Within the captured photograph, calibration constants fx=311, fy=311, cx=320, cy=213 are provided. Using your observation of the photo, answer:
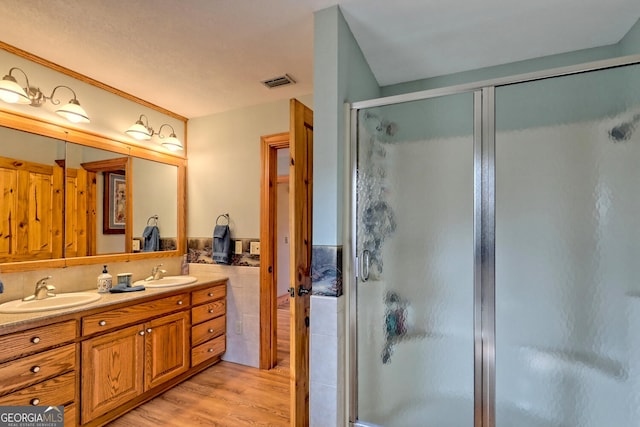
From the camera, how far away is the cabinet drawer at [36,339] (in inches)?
59.3

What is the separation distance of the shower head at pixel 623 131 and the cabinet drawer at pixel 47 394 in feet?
10.2

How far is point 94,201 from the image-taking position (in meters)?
2.38

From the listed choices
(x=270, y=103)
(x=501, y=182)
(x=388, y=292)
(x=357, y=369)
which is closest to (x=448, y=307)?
(x=388, y=292)

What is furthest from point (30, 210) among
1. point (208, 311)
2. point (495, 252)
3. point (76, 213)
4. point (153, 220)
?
point (495, 252)

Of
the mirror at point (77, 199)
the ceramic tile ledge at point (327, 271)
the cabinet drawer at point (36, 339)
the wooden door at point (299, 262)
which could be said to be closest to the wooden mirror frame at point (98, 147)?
the mirror at point (77, 199)

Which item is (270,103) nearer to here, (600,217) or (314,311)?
(314,311)

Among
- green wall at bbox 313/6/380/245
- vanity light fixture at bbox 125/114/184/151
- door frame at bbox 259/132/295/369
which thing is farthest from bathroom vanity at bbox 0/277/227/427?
green wall at bbox 313/6/380/245

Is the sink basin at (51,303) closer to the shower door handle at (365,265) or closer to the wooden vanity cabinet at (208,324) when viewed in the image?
the wooden vanity cabinet at (208,324)

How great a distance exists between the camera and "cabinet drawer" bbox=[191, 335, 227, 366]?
8.46 ft

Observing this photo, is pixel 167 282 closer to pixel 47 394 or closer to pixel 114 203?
pixel 114 203

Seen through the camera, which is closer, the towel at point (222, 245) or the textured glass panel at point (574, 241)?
the textured glass panel at point (574, 241)

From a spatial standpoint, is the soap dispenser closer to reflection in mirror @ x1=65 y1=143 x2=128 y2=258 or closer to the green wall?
reflection in mirror @ x1=65 y1=143 x2=128 y2=258

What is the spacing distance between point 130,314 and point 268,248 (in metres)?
1.13

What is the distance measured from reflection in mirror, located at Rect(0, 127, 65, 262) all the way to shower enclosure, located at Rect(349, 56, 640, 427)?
81.0 inches
